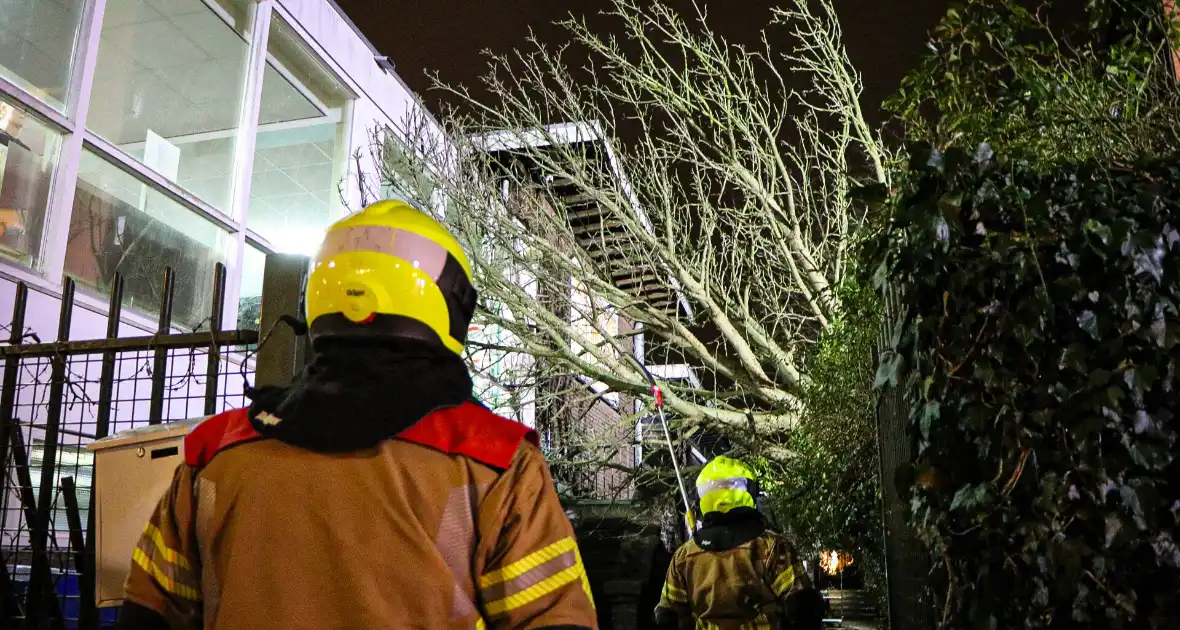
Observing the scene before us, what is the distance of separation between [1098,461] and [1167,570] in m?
0.40

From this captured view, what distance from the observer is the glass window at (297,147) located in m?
10.8

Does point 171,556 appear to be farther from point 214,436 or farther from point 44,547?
point 44,547

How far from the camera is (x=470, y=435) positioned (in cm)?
206

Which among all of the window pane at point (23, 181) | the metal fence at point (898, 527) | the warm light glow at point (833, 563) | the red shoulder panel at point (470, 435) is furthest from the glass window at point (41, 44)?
the warm light glow at point (833, 563)

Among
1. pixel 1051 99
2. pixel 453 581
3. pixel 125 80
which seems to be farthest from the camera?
pixel 125 80

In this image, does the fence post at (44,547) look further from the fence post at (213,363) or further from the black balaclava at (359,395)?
the black balaclava at (359,395)

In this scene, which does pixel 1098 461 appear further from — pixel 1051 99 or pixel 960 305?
pixel 1051 99

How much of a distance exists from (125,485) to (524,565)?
8.60 ft

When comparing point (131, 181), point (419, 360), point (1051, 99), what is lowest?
point (419, 360)

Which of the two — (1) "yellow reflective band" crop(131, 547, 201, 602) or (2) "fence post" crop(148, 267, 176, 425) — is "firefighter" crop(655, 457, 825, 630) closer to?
(2) "fence post" crop(148, 267, 176, 425)

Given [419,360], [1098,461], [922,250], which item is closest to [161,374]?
[419,360]

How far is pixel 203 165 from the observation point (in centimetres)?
957

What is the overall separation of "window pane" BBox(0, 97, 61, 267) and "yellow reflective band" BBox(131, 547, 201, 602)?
5727mm

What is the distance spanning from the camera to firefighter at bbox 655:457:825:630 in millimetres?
5977
